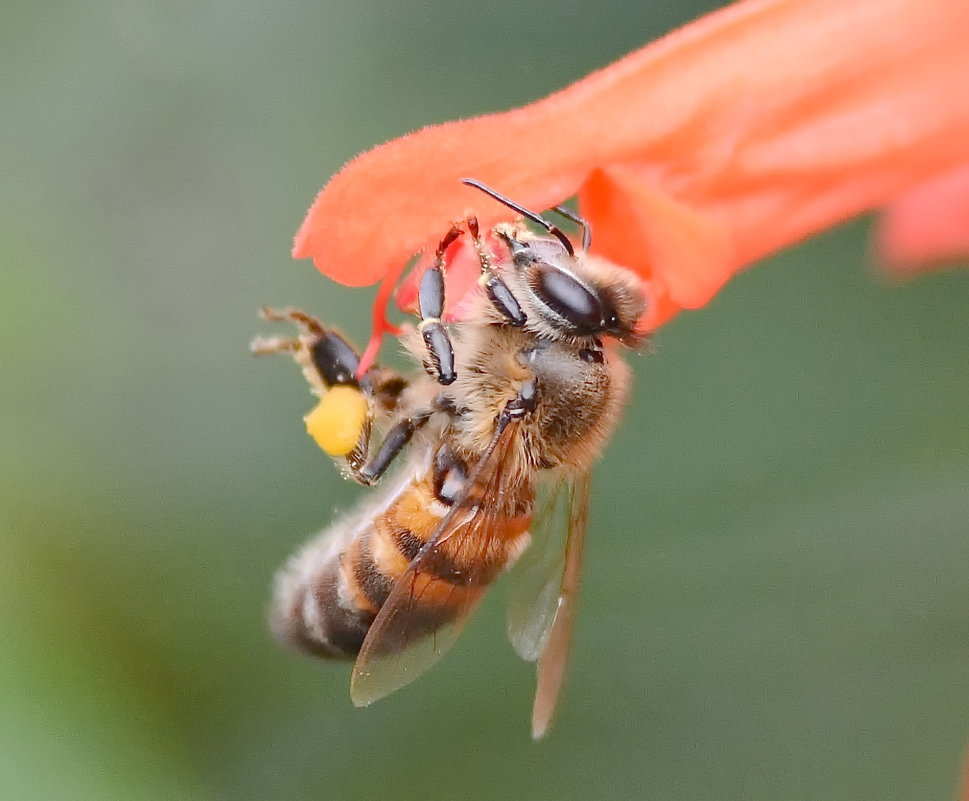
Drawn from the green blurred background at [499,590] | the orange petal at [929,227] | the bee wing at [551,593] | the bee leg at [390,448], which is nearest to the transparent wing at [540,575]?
the bee wing at [551,593]

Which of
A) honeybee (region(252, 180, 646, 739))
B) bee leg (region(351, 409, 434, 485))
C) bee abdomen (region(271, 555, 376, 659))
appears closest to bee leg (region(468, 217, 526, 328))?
honeybee (region(252, 180, 646, 739))

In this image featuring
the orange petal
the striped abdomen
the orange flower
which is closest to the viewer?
the orange flower

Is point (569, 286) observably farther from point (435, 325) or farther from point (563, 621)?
point (563, 621)

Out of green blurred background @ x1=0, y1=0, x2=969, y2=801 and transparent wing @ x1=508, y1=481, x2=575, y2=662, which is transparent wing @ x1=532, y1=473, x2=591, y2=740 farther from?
green blurred background @ x1=0, y1=0, x2=969, y2=801

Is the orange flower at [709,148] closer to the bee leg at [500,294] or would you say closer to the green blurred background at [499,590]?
the bee leg at [500,294]

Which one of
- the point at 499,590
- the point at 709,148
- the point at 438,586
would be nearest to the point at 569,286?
the point at 709,148

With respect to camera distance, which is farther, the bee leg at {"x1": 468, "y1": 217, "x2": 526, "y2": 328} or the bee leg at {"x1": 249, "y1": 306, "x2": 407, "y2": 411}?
the bee leg at {"x1": 249, "y1": 306, "x2": 407, "y2": 411}
